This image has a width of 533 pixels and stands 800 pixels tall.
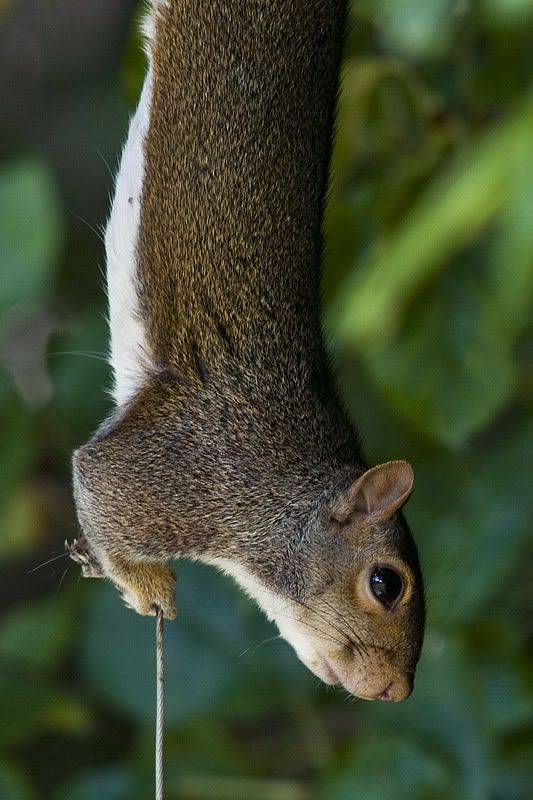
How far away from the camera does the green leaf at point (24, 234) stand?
1660 millimetres

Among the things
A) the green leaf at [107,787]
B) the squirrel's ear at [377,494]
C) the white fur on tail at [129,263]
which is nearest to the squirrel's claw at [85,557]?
the white fur on tail at [129,263]

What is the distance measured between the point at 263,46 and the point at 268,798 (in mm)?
1049

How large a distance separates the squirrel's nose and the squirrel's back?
1.24 feet

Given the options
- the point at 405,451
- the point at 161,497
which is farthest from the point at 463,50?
the point at 161,497

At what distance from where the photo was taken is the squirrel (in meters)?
1.33

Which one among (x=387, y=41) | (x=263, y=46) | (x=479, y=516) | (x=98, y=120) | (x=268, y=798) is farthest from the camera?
(x=98, y=120)

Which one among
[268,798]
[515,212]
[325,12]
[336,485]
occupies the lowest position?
[268,798]

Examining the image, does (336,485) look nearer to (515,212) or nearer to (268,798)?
(515,212)

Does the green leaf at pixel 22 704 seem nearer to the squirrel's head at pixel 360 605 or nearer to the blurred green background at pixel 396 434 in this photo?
the blurred green background at pixel 396 434

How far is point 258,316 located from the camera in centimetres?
138

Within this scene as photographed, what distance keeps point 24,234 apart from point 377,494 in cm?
63

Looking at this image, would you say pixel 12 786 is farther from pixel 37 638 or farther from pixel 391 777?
pixel 391 777

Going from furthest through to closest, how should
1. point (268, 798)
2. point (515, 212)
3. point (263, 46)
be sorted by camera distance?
point (268, 798) < point (263, 46) < point (515, 212)

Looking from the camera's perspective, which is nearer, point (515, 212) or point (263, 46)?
point (515, 212)
